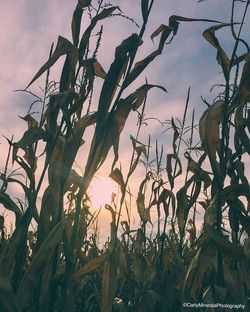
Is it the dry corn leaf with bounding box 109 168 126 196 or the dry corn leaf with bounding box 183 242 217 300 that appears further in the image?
the dry corn leaf with bounding box 109 168 126 196

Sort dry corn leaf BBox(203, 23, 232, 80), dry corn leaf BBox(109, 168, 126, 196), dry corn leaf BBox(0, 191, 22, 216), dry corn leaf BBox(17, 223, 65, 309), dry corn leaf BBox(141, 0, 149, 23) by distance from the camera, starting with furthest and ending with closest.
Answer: dry corn leaf BBox(109, 168, 126, 196) < dry corn leaf BBox(203, 23, 232, 80) < dry corn leaf BBox(0, 191, 22, 216) < dry corn leaf BBox(141, 0, 149, 23) < dry corn leaf BBox(17, 223, 65, 309)

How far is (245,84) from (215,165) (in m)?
0.44

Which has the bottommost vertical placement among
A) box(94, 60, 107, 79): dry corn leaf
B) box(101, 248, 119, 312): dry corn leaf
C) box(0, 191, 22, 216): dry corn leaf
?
box(101, 248, 119, 312): dry corn leaf

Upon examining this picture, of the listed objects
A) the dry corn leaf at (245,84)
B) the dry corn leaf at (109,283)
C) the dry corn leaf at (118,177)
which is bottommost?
the dry corn leaf at (109,283)

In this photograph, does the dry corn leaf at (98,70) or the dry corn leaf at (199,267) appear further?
the dry corn leaf at (98,70)

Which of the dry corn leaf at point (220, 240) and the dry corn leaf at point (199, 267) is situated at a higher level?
the dry corn leaf at point (220, 240)

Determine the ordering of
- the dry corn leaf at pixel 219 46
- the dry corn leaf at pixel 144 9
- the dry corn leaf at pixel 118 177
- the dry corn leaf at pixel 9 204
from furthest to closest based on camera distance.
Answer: the dry corn leaf at pixel 118 177
the dry corn leaf at pixel 219 46
the dry corn leaf at pixel 9 204
the dry corn leaf at pixel 144 9

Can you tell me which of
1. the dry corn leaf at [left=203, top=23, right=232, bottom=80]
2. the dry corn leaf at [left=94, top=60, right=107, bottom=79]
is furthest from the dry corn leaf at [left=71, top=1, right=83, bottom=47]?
the dry corn leaf at [left=203, top=23, right=232, bottom=80]

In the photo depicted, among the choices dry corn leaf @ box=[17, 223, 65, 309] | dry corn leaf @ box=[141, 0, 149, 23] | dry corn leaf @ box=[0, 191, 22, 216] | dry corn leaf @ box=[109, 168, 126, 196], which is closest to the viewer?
dry corn leaf @ box=[17, 223, 65, 309]

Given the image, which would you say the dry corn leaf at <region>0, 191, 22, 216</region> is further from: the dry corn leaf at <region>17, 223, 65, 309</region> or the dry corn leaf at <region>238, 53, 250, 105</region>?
the dry corn leaf at <region>238, 53, 250, 105</region>

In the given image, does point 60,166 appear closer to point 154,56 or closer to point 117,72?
point 117,72

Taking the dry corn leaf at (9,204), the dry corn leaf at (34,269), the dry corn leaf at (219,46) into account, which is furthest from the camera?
the dry corn leaf at (219,46)

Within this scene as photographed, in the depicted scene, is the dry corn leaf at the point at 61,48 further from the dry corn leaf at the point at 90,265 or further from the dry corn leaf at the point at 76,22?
the dry corn leaf at the point at 90,265

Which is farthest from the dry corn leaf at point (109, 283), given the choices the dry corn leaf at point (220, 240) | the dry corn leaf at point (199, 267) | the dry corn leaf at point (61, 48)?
the dry corn leaf at point (61, 48)
